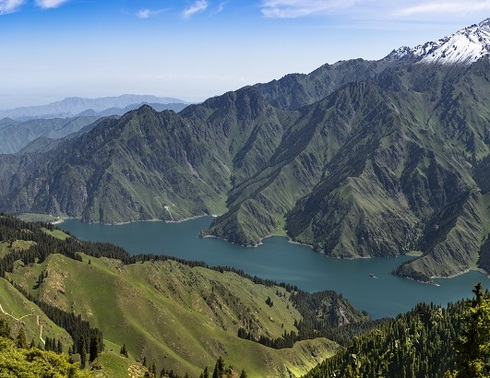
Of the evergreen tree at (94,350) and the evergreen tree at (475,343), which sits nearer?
the evergreen tree at (475,343)

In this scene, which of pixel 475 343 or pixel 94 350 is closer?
pixel 475 343

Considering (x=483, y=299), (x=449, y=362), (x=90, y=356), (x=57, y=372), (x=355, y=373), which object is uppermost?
(x=483, y=299)

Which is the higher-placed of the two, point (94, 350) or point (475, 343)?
point (475, 343)

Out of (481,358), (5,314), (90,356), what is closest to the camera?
(481,358)

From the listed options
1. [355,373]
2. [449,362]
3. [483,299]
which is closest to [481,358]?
[483,299]

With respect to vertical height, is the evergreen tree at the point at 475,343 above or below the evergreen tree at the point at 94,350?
above

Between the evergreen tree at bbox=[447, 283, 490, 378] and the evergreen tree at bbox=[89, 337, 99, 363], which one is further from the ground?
the evergreen tree at bbox=[447, 283, 490, 378]

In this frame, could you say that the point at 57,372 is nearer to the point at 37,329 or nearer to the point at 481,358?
the point at 481,358

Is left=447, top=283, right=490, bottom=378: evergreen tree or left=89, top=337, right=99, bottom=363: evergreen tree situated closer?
left=447, top=283, right=490, bottom=378: evergreen tree

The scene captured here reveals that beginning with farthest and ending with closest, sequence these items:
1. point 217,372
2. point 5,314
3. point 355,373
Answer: point 5,314 → point 217,372 → point 355,373

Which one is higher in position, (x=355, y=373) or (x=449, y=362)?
(x=355, y=373)

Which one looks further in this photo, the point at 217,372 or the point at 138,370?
the point at 217,372
